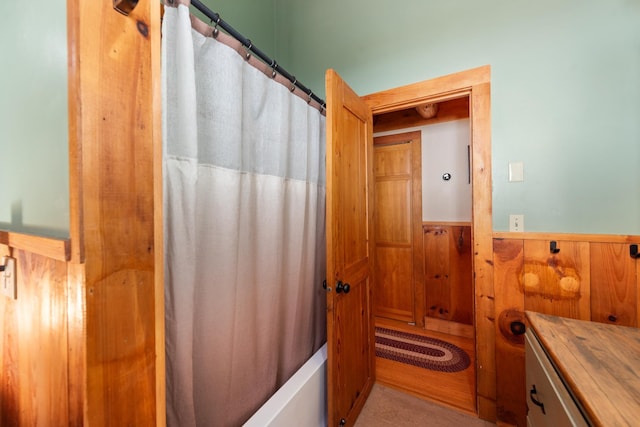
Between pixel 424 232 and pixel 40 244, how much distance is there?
268 cm

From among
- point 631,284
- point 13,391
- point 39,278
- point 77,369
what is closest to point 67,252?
point 77,369

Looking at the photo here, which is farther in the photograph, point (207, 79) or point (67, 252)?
point (207, 79)

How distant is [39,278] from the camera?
0.66m

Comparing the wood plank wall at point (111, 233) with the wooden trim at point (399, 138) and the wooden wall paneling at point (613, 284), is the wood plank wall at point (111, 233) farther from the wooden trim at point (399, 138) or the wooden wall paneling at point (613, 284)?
the wooden trim at point (399, 138)

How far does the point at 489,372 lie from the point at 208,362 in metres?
1.52

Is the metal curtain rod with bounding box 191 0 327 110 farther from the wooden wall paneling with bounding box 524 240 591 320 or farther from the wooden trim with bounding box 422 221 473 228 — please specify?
the wooden trim with bounding box 422 221 473 228

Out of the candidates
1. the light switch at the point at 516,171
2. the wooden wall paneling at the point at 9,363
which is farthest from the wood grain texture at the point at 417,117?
the wooden wall paneling at the point at 9,363

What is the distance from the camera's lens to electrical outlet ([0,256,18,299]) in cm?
78

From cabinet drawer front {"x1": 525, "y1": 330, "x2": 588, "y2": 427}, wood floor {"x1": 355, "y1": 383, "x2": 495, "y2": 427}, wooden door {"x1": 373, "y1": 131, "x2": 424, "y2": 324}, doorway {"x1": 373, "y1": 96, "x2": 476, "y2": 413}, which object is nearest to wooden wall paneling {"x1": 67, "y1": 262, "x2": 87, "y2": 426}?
cabinet drawer front {"x1": 525, "y1": 330, "x2": 588, "y2": 427}

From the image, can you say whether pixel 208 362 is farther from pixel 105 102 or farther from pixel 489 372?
pixel 489 372

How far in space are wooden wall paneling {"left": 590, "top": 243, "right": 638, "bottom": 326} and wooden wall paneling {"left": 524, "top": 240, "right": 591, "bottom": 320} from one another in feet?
0.09

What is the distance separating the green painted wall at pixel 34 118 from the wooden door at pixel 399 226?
7.95 ft

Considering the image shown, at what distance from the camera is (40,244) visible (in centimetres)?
59

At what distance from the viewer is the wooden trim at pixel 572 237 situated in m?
1.13
